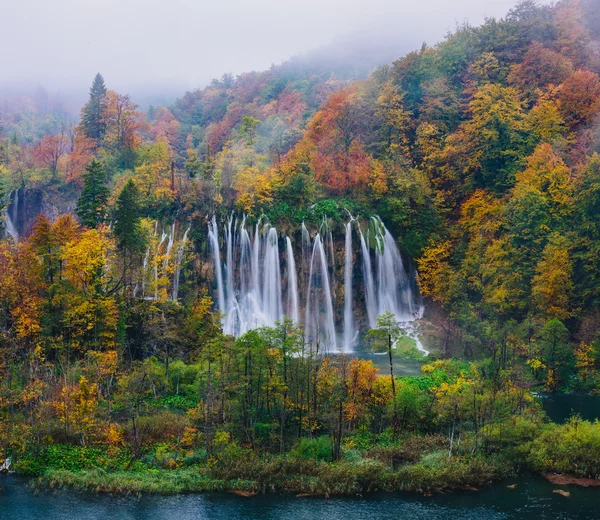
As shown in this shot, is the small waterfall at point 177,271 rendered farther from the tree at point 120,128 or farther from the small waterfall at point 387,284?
the tree at point 120,128

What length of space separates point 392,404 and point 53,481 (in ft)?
48.5

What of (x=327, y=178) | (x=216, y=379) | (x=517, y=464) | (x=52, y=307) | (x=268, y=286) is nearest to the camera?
(x=517, y=464)

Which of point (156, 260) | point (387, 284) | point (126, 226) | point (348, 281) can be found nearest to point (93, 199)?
point (126, 226)

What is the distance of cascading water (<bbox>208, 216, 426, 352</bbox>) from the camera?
146 feet

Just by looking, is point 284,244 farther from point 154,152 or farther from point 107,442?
point 107,442

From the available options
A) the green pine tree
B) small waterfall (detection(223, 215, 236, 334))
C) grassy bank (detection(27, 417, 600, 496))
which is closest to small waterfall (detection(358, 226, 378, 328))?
small waterfall (detection(223, 215, 236, 334))

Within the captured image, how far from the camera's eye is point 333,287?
45812 mm

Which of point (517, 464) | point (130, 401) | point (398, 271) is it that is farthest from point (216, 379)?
point (398, 271)

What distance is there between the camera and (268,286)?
146ft

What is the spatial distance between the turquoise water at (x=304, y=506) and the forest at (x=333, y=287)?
75cm

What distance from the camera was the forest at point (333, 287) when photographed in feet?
82.8

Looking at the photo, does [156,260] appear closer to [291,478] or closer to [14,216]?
[291,478]

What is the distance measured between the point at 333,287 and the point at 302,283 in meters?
2.46

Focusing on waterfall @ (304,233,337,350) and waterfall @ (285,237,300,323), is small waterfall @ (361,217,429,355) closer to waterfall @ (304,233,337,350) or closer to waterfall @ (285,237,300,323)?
waterfall @ (304,233,337,350)
